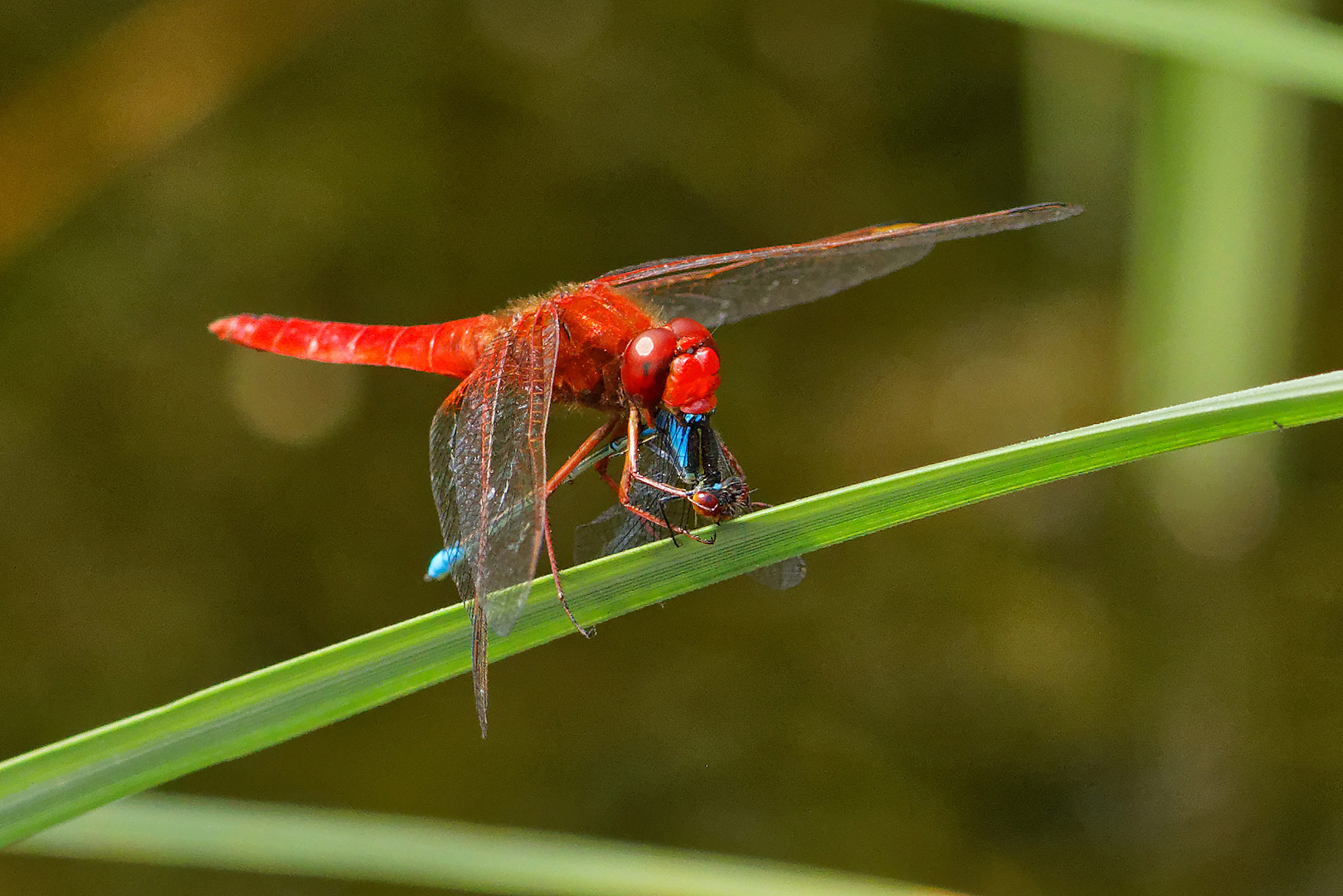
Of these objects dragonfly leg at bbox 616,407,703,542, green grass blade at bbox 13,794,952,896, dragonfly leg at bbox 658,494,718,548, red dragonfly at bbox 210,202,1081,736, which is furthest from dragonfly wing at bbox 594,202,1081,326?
green grass blade at bbox 13,794,952,896

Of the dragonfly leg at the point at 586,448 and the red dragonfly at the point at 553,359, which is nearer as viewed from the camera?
the red dragonfly at the point at 553,359

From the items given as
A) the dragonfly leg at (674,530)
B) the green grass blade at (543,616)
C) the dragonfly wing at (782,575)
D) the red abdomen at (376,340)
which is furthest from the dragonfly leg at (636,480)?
the red abdomen at (376,340)

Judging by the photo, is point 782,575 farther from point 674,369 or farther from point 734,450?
point 734,450

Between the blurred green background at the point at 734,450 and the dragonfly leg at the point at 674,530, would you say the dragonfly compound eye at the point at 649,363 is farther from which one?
the blurred green background at the point at 734,450

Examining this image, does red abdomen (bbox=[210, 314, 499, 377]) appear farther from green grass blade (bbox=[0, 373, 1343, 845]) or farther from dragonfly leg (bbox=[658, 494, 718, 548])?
green grass blade (bbox=[0, 373, 1343, 845])

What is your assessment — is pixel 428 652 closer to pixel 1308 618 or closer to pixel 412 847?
pixel 412 847

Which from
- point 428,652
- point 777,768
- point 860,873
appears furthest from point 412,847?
point 860,873
